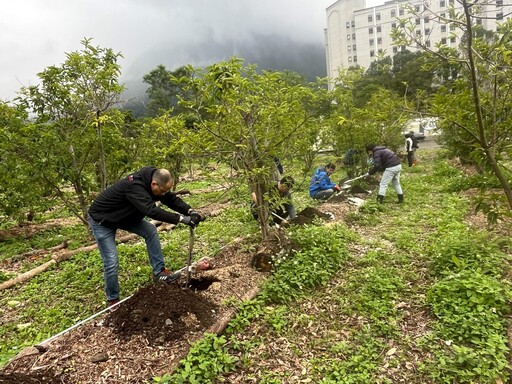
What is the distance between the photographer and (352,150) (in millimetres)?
10430

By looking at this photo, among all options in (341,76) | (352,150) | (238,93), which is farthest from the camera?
(352,150)

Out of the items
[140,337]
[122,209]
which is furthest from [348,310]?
[122,209]

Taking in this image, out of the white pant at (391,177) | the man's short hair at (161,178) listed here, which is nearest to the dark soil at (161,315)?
the man's short hair at (161,178)

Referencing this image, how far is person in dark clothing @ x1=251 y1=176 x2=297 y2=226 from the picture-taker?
445 cm

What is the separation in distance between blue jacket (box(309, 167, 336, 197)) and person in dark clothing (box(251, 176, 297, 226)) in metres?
1.86

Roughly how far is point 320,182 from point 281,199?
4.01 metres

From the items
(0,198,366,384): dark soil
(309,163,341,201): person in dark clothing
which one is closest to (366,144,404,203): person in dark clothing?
(309,163,341,201): person in dark clothing

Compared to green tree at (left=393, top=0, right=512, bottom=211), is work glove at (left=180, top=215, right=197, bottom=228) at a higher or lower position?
lower

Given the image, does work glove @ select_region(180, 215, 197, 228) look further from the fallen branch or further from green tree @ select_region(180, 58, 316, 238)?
the fallen branch

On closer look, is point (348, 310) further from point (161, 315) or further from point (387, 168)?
point (387, 168)

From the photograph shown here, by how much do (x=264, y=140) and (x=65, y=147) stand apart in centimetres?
414

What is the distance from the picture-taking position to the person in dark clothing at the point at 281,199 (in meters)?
4.45

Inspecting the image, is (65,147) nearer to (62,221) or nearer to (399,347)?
(62,221)

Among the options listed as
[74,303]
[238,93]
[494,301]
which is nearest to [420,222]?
[494,301]
